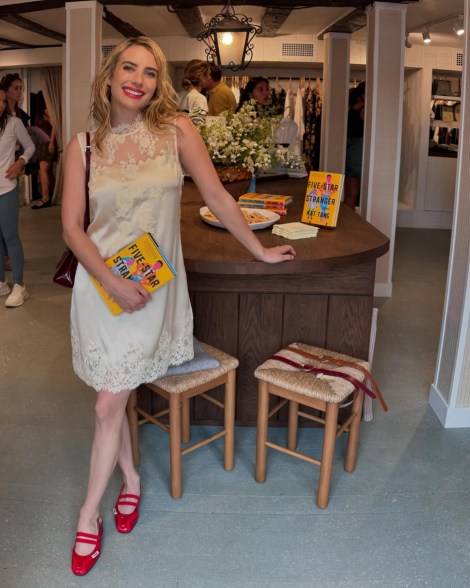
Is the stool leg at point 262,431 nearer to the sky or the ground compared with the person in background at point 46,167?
nearer to the ground

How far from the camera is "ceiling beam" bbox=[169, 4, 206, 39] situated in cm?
685

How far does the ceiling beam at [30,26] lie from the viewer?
7.91 metres

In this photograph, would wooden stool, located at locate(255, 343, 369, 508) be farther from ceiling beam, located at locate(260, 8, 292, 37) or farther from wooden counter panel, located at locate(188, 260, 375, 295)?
ceiling beam, located at locate(260, 8, 292, 37)

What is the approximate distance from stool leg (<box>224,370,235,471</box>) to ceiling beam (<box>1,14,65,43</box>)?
→ 251 inches

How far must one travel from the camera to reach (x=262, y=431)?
2764mm

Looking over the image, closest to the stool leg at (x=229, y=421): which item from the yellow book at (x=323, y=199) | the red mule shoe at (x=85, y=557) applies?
the red mule shoe at (x=85, y=557)

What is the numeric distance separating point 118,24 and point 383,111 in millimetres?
3901

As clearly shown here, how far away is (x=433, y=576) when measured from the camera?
2283 mm

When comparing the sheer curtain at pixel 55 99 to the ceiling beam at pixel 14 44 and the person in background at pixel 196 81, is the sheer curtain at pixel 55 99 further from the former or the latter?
the person in background at pixel 196 81

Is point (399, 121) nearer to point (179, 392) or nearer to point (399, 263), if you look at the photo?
point (399, 263)

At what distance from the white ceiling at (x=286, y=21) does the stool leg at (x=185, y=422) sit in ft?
15.9

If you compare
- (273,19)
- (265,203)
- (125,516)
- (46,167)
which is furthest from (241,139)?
(46,167)

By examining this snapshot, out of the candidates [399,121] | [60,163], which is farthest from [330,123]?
[60,163]

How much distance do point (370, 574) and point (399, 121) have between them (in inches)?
159
